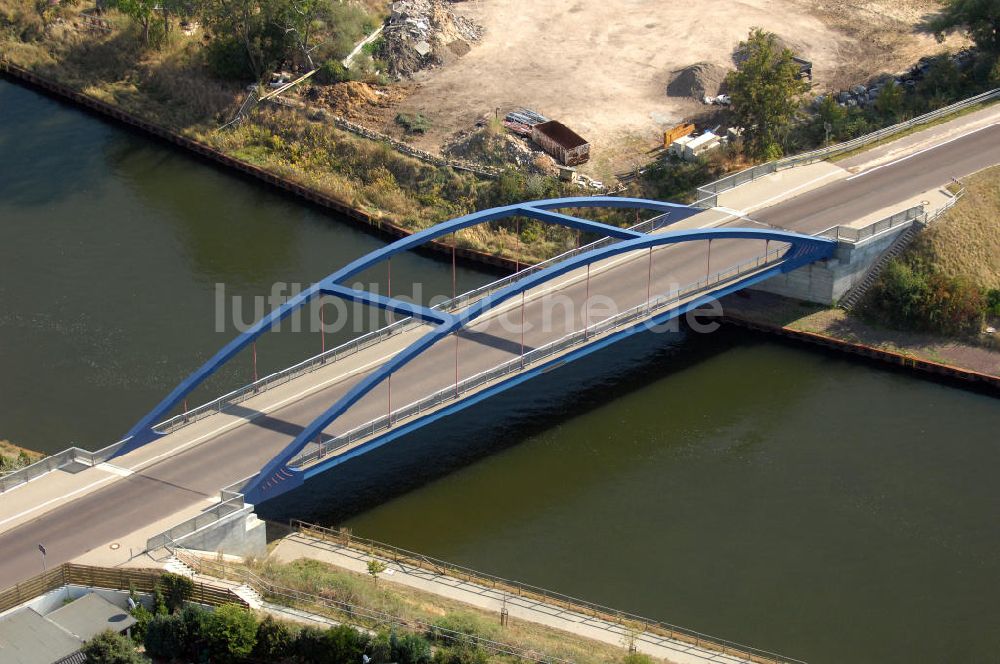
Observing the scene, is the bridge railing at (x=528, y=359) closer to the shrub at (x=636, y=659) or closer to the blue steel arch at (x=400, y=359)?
the blue steel arch at (x=400, y=359)

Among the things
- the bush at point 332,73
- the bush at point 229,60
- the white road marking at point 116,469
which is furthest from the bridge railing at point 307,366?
the bush at point 229,60

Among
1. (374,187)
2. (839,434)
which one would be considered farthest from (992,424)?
(374,187)

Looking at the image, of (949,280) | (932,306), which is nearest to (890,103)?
(949,280)

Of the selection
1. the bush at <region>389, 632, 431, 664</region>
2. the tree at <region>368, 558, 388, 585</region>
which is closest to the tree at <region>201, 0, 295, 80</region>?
the tree at <region>368, 558, 388, 585</region>

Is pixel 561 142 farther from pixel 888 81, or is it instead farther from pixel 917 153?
pixel 888 81

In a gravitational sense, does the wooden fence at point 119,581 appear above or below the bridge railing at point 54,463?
below

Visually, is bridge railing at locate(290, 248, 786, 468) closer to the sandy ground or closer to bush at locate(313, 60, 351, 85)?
the sandy ground
